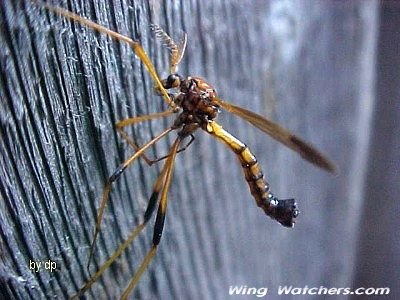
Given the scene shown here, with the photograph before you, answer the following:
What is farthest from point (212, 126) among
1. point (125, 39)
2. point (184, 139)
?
point (125, 39)

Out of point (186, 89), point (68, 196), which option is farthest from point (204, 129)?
point (68, 196)

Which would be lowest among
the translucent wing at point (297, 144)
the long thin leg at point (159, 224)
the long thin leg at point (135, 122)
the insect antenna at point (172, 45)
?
the long thin leg at point (159, 224)

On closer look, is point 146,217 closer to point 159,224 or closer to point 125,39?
point 159,224

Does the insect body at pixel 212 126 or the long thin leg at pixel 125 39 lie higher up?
the long thin leg at pixel 125 39

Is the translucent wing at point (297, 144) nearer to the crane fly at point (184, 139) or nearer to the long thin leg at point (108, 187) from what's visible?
the crane fly at point (184, 139)

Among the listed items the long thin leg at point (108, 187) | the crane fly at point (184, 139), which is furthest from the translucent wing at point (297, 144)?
the long thin leg at point (108, 187)
